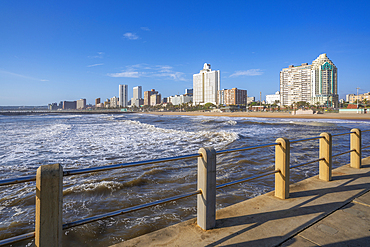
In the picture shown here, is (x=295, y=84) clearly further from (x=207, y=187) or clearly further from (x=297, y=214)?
(x=207, y=187)

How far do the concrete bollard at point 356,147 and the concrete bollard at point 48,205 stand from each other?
6.69 metres

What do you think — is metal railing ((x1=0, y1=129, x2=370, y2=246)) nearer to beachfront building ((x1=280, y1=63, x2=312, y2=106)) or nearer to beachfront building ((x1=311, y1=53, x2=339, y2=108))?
beachfront building ((x1=311, y1=53, x2=339, y2=108))

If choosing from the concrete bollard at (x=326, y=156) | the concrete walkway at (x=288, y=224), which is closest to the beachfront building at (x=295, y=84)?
the concrete bollard at (x=326, y=156)

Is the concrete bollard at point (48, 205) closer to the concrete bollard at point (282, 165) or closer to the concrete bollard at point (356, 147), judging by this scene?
Result: the concrete bollard at point (282, 165)

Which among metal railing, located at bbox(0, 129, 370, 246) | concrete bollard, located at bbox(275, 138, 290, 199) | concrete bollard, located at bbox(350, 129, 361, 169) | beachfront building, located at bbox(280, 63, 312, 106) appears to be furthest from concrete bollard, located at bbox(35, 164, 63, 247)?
beachfront building, located at bbox(280, 63, 312, 106)

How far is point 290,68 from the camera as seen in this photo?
604 ft

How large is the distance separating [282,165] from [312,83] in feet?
629

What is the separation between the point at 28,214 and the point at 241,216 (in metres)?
4.55

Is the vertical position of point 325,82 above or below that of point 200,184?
above

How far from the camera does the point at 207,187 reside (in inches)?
113

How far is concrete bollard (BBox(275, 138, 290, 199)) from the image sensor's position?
150 inches

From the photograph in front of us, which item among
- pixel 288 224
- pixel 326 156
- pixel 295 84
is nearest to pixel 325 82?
pixel 295 84

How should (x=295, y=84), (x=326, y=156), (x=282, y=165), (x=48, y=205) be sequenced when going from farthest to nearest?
1. (x=295, y=84)
2. (x=326, y=156)
3. (x=282, y=165)
4. (x=48, y=205)

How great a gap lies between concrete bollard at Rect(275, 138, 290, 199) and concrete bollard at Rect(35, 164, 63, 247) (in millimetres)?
3365
